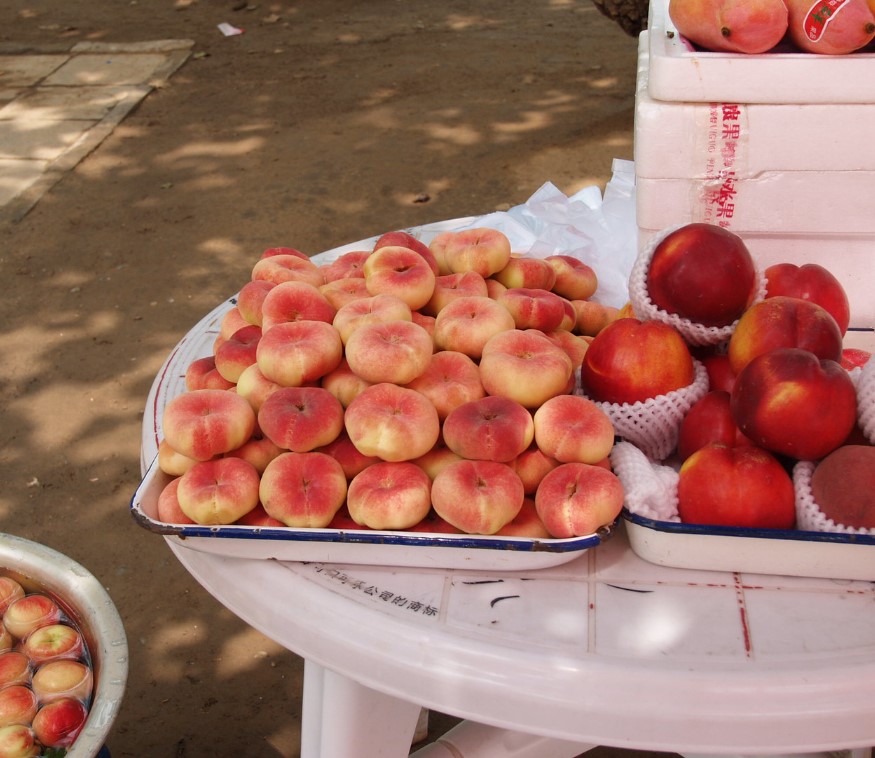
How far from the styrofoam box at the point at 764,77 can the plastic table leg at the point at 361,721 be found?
849 millimetres

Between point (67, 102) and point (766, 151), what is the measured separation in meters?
4.46

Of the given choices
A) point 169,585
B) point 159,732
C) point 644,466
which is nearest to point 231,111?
point 169,585

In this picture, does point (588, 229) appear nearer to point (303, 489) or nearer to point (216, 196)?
point (303, 489)

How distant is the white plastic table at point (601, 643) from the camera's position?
82 cm

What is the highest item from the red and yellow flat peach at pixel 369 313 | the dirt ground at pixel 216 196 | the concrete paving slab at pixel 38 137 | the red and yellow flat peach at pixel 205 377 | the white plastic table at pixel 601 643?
the red and yellow flat peach at pixel 369 313

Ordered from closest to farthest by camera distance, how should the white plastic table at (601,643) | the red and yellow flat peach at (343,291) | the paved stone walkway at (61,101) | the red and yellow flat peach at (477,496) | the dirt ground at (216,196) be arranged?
1. the white plastic table at (601,643)
2. the red and yellow flat peach at (477,496)
3. the red and yellow flat peach at (343,291)
4. the dirt ground at (216,196)
5. the paved stone walkway at (61,101)

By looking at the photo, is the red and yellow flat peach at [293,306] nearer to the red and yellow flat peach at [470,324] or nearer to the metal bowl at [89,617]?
the red and yellow flat peach at [470,324]

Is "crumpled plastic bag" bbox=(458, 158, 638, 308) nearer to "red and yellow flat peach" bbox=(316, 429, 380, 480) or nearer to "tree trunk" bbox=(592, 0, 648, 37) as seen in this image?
"red and yellow flat peach" bbox=(316, 429, 380, 480)

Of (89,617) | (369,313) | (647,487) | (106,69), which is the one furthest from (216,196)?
(647,487)

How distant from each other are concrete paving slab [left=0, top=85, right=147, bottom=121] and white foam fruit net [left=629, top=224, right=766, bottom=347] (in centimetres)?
418

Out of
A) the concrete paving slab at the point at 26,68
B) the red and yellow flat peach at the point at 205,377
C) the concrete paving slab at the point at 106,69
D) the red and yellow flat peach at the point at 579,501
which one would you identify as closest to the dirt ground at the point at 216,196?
the concrete paving slab at the point at 106,69

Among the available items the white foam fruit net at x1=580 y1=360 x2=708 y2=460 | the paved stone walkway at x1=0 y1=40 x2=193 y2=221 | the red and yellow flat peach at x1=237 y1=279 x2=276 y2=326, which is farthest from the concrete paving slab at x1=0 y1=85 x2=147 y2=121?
the white foam fruit net at x1=580 y1=360 x2=708 y2=460

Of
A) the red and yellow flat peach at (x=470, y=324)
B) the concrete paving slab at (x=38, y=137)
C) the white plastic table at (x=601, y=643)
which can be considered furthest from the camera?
the concrete paving slab at (x=38, y=137)

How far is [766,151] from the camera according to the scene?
124 cm
